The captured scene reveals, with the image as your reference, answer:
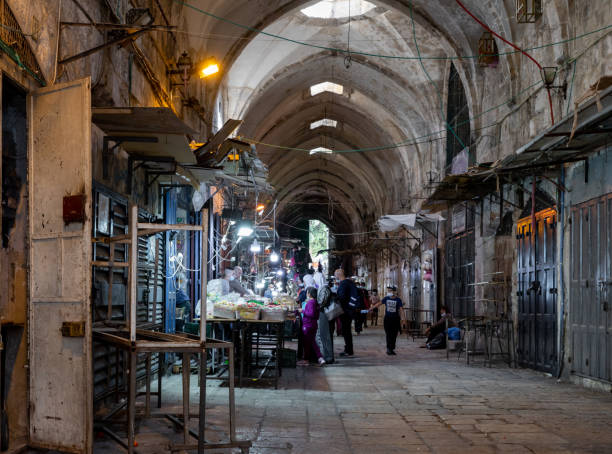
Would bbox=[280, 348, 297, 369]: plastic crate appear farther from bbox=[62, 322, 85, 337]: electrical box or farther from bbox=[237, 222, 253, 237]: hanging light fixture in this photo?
bbox=[237, 222, 253, 237]: hanging light fixture

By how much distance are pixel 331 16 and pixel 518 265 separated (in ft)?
32.1

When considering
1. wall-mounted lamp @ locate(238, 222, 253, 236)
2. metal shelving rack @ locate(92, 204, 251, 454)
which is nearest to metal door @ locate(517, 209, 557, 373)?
metal shelving rack @ locate(92, 204, 251, 454)

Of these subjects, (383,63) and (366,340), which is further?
(383,63)

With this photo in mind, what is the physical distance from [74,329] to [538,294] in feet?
27.3

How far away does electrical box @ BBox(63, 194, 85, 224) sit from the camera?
4.66m

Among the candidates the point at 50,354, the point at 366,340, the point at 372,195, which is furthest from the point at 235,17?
the point at 372,195

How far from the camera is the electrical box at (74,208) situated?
4660 millimetres

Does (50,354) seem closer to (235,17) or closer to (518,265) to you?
(518,265)

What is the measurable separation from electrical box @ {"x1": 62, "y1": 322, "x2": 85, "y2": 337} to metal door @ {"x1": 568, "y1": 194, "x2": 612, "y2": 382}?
6.49 m

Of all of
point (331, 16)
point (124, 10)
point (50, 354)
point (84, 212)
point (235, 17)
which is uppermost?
→ point (331, 16)

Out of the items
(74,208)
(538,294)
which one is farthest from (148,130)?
(538,294)

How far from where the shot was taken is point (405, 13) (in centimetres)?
1584

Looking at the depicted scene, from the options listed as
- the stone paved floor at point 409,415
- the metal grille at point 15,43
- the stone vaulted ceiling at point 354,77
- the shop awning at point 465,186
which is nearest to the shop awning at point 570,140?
the shop awning at point 465,186

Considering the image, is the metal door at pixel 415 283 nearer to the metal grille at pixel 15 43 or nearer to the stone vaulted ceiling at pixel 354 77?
the stone vaulted ceiling at pixel 354 77
